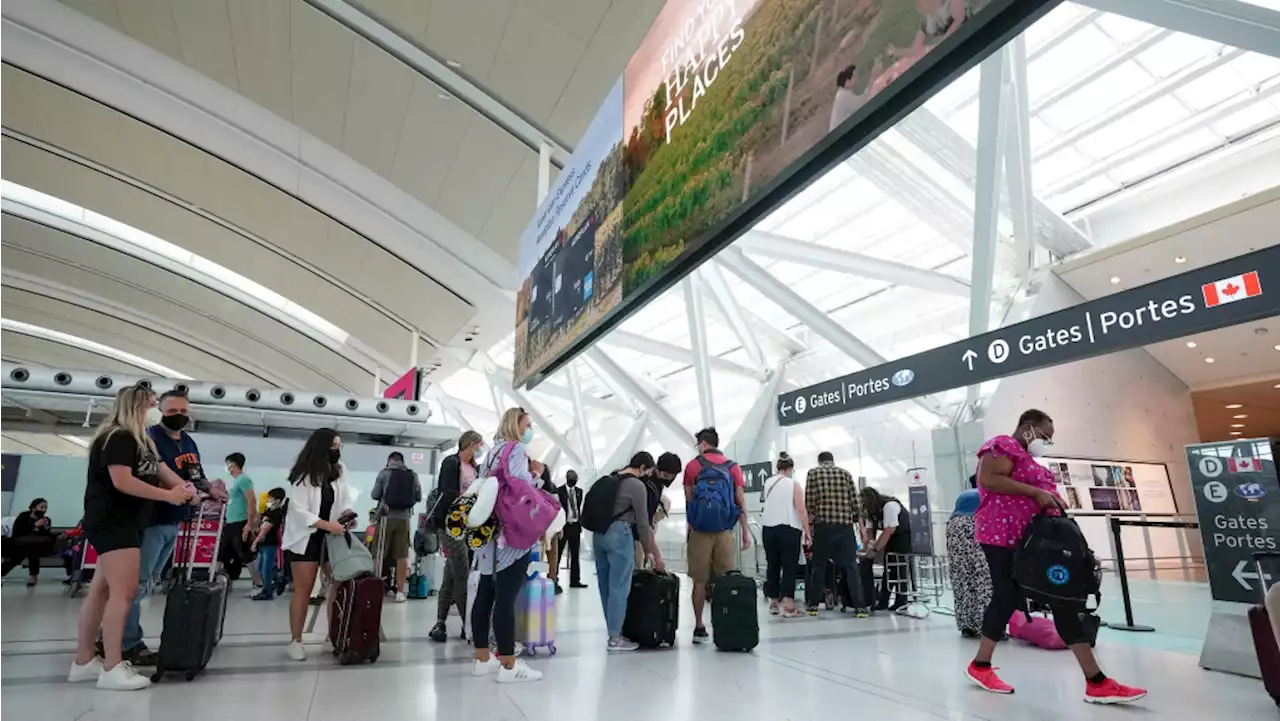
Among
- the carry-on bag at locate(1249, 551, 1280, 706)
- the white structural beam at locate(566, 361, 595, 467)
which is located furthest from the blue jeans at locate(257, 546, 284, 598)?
the white structural beam at locate(566, 361, 595, 467)

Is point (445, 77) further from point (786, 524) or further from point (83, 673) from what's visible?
point (83, 673)

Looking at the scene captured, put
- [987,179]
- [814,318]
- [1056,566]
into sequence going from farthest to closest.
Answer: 1. [814,318]
2. [987,179]
3. [1056,566]

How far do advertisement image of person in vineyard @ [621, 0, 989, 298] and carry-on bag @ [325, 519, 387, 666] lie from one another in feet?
8.84

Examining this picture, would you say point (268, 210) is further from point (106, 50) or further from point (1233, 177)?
point (1233, 177)

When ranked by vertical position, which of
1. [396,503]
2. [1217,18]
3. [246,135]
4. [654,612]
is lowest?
[654,612]

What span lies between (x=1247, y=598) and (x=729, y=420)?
51.9 ft

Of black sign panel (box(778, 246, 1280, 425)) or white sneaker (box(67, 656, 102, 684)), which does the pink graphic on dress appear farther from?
white sneaker (box(67, 656, 102, 684))

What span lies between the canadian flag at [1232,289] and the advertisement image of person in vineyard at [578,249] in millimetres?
4426

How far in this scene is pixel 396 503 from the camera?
6.95 m

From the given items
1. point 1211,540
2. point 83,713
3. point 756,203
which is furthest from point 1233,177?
point 83,713

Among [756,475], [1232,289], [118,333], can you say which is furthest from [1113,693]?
[118,333]

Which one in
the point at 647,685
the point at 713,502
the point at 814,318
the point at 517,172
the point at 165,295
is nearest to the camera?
the point at 647,685

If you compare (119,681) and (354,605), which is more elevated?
(354,605)

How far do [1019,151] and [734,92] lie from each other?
663cm
